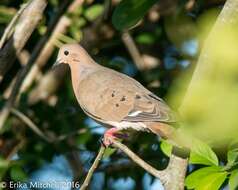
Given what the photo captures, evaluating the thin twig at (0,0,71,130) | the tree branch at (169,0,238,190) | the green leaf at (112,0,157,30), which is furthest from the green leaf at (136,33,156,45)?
the tree branch at (169,0,238,190)

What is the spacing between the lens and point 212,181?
2072 millimetres

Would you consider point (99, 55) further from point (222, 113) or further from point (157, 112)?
point (222, 113)

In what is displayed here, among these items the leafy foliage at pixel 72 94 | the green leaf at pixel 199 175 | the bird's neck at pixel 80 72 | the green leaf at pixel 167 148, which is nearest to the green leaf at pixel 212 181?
the green leaf at pixel 199 175

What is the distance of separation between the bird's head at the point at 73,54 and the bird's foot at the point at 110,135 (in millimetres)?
663

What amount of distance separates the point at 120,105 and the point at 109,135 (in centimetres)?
19

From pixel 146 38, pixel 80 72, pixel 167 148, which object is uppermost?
pixel 167 148

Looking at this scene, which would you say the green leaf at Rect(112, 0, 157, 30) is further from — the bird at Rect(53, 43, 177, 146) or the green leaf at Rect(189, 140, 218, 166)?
the green leaf at Rect(189, 140, 218, 166)

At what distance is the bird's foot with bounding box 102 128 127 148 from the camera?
9.34ft

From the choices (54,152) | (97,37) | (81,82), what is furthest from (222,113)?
(97,37)

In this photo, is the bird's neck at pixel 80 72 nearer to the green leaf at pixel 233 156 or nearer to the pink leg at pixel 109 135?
the pink leg at pixel 109 135

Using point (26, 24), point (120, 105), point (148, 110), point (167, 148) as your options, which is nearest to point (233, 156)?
point (167, 148)

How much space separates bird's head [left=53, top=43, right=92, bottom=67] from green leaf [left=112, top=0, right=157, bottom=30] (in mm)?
895

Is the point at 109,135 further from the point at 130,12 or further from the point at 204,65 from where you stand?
the point at 204,65

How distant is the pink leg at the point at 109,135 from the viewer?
2845mm
